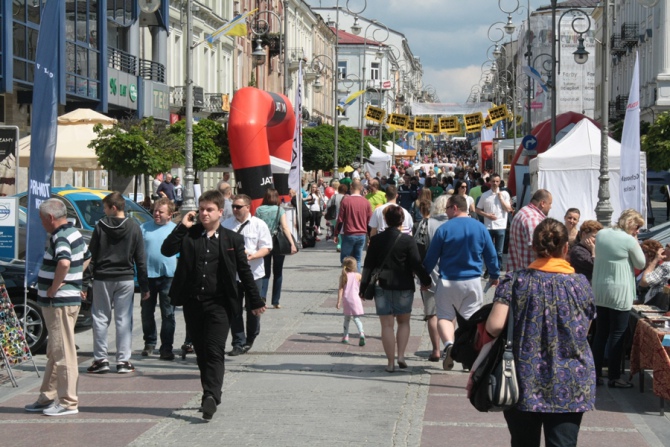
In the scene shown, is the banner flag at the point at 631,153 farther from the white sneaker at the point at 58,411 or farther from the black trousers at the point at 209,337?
the white sneaker at the point at 58,411

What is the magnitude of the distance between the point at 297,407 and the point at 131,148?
1664cm

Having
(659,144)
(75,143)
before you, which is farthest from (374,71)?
(75,143)

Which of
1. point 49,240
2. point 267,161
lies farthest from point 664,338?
point 267,161

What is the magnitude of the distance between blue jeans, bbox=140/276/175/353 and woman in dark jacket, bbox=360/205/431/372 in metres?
2.08

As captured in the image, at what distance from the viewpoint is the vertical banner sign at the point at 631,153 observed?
1588 cm

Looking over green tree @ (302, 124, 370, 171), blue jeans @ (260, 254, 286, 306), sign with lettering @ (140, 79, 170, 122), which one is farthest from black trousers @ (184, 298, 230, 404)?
green tree @ (302, 124, 370, 171)

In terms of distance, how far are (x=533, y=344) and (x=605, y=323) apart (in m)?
4.87

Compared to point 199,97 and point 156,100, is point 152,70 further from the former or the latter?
point 199,97

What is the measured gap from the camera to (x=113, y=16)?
33906 millimetres

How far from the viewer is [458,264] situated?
34.0ft

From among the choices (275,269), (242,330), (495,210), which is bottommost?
(242,330)

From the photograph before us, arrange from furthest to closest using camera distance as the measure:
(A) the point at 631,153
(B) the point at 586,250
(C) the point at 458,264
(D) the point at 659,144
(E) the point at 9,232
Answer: (D) the point at 659,144, (A) the point at 631,153, (E) the point at 9,232, (B) the point at 586,250, (C) the point at 458,264

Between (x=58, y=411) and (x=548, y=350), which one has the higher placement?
(x=548, y=350)

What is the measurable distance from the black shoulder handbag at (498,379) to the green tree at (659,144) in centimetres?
3788
